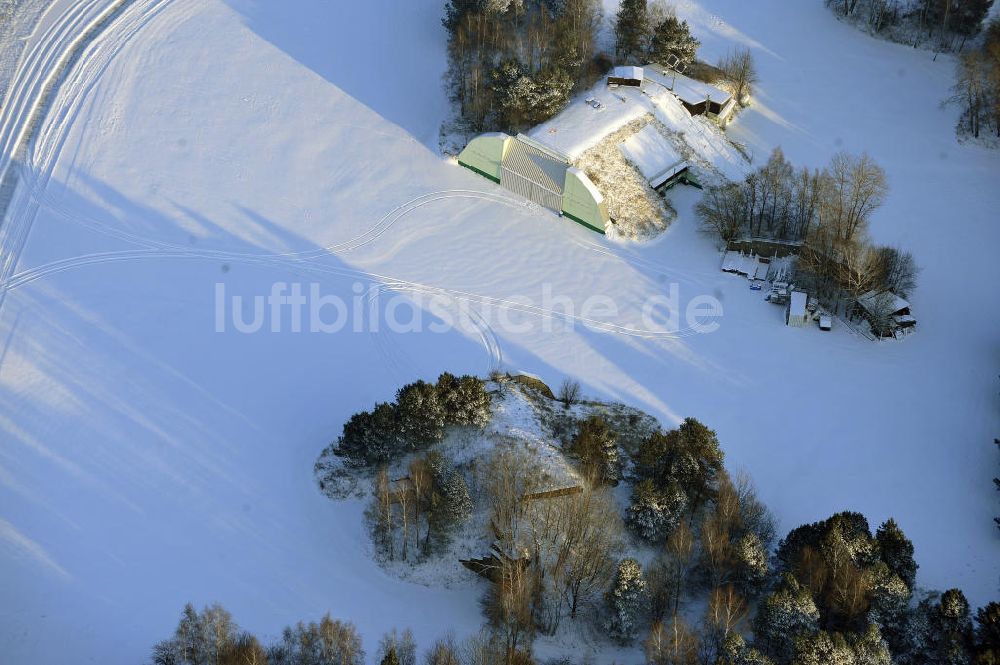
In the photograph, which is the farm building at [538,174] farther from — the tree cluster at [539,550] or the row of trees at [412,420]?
the tree cluster at [539,550]

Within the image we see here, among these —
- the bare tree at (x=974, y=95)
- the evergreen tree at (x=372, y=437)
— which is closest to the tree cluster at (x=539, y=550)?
the evergreen tree at (x=372, y=437)

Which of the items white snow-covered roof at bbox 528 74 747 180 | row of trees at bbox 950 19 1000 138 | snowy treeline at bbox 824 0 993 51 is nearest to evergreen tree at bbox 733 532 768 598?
white snow-covered roof at bbox 528 74 747 180

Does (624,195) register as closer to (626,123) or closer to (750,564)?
(626,123)

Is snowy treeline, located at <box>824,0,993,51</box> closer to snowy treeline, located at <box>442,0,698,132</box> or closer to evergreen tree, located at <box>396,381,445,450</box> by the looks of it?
snowy treeline, located at <box>442,0,698,132</box>

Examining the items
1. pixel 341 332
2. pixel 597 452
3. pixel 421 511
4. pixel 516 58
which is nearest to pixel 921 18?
pixel 516 58

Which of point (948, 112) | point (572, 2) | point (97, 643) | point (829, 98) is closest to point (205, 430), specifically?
point (97, 643)

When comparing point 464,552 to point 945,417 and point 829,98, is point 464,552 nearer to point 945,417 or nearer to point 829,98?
point 945,417
